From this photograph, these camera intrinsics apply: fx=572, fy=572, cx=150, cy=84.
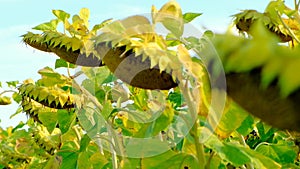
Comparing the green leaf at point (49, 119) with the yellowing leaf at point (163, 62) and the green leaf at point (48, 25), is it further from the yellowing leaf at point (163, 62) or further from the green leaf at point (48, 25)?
the yellowing leaf at point (163, 62)

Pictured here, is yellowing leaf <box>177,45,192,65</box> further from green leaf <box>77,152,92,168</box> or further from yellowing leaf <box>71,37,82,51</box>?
green leaf <box>77,152,92,168</box>

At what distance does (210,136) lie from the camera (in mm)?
1200

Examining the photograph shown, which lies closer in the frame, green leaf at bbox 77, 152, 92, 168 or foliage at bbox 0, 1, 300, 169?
foliage at bbox 0, 1, 300, 169

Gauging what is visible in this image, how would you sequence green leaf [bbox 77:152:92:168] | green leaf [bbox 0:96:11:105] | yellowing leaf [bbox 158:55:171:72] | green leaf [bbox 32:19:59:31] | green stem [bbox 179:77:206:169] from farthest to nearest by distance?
1. green leaf [bbox 0:96:11:105]
2. green leaf [bbox 77:152:92:168]
3. green leaf [bbox 32:19:59:31]
4. green stem [bbox 179:77:206:169]
5. yellowing leaf [bbox 158:55:171:72]

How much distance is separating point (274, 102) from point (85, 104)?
1.74 meters

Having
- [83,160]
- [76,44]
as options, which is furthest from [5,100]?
[76,44]

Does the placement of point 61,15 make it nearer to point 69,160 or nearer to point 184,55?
point 69,160

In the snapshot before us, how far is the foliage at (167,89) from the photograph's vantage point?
26 centimetres

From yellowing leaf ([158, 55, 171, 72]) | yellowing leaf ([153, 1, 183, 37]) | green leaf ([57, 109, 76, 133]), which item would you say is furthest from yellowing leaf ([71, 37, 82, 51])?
green leaf ([57, 109, 76, 133])

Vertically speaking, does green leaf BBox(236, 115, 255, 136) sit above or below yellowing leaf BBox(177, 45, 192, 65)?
below

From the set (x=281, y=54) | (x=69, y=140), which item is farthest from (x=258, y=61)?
(x=69, y=140)

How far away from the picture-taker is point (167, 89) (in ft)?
3.45

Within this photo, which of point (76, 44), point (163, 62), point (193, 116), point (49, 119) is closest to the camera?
point (163, 62)

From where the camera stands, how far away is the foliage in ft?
0.85
